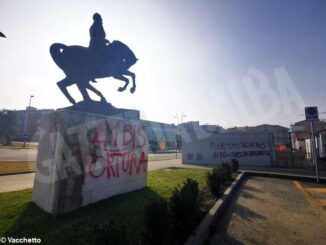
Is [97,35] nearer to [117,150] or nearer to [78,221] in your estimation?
[117,150]

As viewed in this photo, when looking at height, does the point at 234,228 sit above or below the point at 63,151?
below

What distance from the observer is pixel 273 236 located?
413 cm

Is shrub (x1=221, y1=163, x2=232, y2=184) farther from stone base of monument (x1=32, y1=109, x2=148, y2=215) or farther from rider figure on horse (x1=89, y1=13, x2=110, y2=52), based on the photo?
rider figure on horse (x1=89, y1=13, x2=110, y2=52)

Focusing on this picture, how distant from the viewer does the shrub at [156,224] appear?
3.31 m

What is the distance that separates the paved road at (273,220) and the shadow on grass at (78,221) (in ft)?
6.01

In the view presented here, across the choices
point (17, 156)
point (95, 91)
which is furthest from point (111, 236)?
point (17, 156)

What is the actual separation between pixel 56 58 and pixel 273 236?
268 inches

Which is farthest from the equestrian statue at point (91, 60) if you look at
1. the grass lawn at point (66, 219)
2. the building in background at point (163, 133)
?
the building in background at point (163, 133)

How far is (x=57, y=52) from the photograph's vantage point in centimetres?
591

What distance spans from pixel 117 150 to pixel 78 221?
2.56 meters

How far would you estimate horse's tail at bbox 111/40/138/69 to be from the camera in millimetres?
7341

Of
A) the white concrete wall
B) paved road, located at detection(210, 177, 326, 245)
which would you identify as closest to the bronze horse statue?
paved road, located at detection(210, 177, 326, 245)

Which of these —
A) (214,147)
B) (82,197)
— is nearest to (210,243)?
(82,197)

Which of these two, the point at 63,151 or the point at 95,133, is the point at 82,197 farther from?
the point at 95,133
